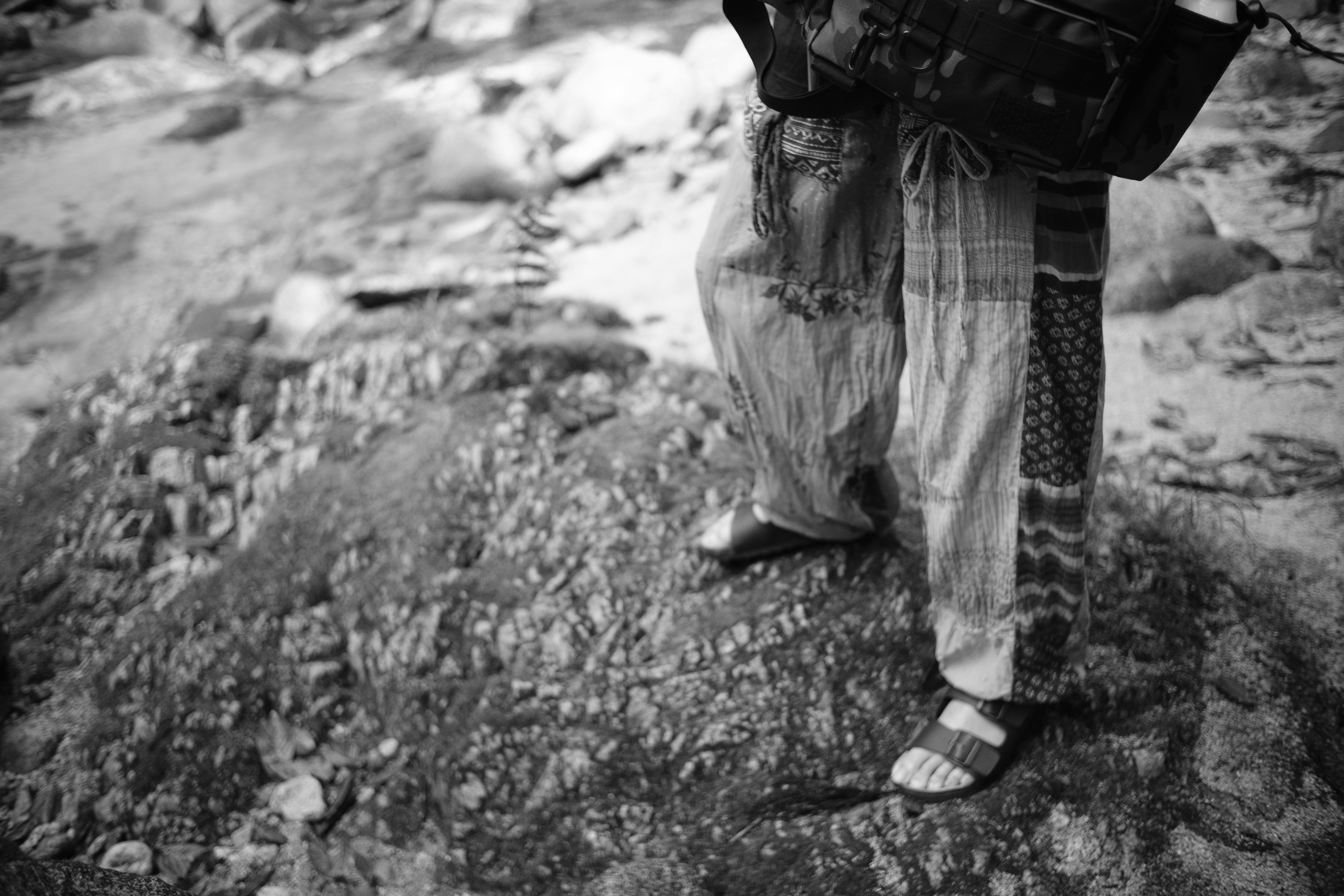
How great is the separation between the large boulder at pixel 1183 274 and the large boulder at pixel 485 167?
344 cm

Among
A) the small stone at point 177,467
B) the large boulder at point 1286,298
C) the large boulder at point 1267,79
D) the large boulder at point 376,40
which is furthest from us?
the large boulder at point 376,40

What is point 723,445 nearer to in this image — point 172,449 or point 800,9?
point 800,9

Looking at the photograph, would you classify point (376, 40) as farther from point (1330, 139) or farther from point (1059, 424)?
point (1059, 424)

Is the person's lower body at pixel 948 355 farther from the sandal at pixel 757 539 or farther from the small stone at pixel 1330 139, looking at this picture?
the small stone at pixel 1330 139

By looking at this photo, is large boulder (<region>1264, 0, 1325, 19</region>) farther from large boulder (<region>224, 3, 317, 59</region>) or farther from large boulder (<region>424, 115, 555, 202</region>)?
large boulder (<region>224, 3, 317, 59</region>)

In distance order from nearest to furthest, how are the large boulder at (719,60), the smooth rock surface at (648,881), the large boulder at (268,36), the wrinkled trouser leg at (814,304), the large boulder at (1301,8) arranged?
the wrinkled trouser leg at (814,304) → the smooth rock surface at (648,881) → the large boulder at (1301,8) → the large boulder at (719,60) → the large boulder at (268,36)

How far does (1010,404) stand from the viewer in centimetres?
149

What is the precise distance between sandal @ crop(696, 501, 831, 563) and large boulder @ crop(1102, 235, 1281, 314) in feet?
5.98

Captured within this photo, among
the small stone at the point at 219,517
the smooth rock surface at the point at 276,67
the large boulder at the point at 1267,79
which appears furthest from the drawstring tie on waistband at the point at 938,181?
the smooth rock surface at the point at 276,67

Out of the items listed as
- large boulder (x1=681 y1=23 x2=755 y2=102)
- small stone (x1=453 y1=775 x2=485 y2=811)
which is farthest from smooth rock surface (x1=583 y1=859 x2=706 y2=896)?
large boulder (x1=681 y1=23 x2=755 y2=102)

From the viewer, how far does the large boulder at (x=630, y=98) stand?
5.70 m

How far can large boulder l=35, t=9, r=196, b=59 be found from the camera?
32.6 feet

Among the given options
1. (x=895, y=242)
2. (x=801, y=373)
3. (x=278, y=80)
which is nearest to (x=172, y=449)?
(x=801, y=373)

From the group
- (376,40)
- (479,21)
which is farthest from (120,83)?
(479,21)
